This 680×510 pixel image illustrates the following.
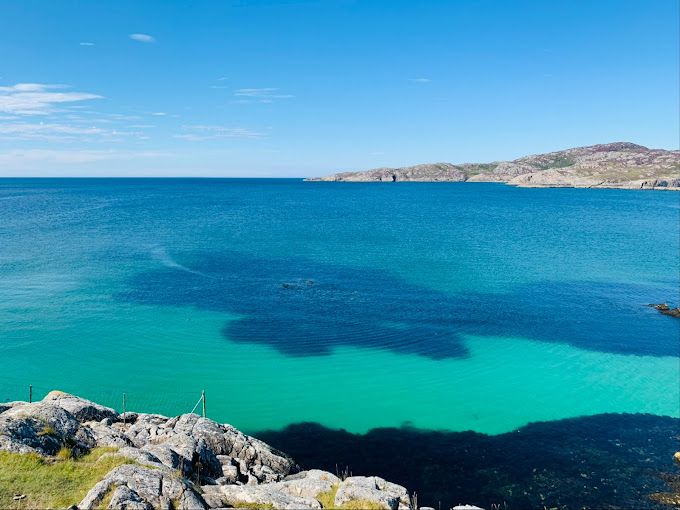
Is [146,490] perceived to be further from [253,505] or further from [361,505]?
[361,505]

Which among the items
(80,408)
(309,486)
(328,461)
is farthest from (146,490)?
(328,461)

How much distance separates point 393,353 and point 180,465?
30.2 meters

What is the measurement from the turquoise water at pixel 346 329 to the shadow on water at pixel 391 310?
0.33 metres

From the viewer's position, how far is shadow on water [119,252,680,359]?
2087 inches

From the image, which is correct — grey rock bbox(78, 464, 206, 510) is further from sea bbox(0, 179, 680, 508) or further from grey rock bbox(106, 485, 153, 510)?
sea bbox(0, 179, 680, 508)

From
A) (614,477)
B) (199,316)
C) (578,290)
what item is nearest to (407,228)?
(578,290)

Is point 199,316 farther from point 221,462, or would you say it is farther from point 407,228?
point 407,228

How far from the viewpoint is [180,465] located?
73.7 ft

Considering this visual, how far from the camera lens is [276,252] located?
3942 inches

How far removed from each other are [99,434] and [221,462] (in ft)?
21.3

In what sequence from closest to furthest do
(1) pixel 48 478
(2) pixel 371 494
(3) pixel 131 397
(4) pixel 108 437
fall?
(1) pixel 48 478
(2) pixel 371 494
(4) pixel 108 437
(3) pixel 131 397

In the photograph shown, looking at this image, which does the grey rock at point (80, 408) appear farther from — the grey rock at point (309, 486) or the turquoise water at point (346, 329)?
the grey rock at point (309, 486)

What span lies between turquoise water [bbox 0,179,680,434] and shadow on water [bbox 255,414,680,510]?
1.82 metres

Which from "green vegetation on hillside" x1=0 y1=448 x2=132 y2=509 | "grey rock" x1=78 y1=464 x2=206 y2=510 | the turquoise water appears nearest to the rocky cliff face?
"grey rock" x1=78 y1=464 x2=206 y2=510
